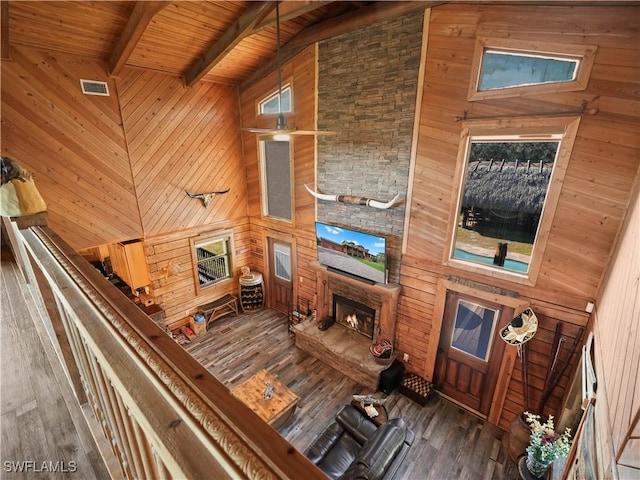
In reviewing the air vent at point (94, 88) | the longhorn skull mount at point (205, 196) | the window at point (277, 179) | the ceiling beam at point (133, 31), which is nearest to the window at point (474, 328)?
the window at point (277, 179)

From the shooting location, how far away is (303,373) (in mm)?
5430

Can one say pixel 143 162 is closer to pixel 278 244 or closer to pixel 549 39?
pixel 278 244

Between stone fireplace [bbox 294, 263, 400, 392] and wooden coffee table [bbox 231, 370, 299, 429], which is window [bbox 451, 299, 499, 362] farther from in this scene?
wooden coffee table [bbox 231, 370, 299, 429]

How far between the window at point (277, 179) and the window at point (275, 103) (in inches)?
23.5

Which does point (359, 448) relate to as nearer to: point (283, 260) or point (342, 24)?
point (283, 260)

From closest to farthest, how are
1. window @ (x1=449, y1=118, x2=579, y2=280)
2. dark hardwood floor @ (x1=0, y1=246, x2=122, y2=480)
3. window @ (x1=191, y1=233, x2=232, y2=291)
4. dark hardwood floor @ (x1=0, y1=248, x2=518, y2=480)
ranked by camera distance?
1. dark hardwood floor @ (x1=0, y1=246, x2=122, y2=480)
2. dark hardwood floor @ (x1=0, y1=248, x2=518, y2=480)
3. window @ (x1=449, y1=118, x2=579, y2=280)
4. window @ (x1=191, y1=233, x2=232, y2=291)

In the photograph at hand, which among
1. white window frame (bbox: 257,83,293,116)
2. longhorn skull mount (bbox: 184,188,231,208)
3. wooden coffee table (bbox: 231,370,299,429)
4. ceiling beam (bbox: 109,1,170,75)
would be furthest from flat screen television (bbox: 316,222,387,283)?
ceiling beam (bbox: 109,1,170,75)

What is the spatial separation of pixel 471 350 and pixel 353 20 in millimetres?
5245

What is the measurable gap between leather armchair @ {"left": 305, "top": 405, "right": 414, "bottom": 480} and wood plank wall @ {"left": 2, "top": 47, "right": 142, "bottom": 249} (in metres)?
4.71

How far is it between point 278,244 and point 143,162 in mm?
3073

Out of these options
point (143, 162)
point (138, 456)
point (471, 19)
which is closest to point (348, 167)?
point (471, 19)

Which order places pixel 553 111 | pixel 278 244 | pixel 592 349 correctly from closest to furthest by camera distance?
pixel 592 349, pixel 553 111, pixel 278 244

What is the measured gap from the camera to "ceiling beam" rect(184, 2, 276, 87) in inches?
151

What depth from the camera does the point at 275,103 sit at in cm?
585
